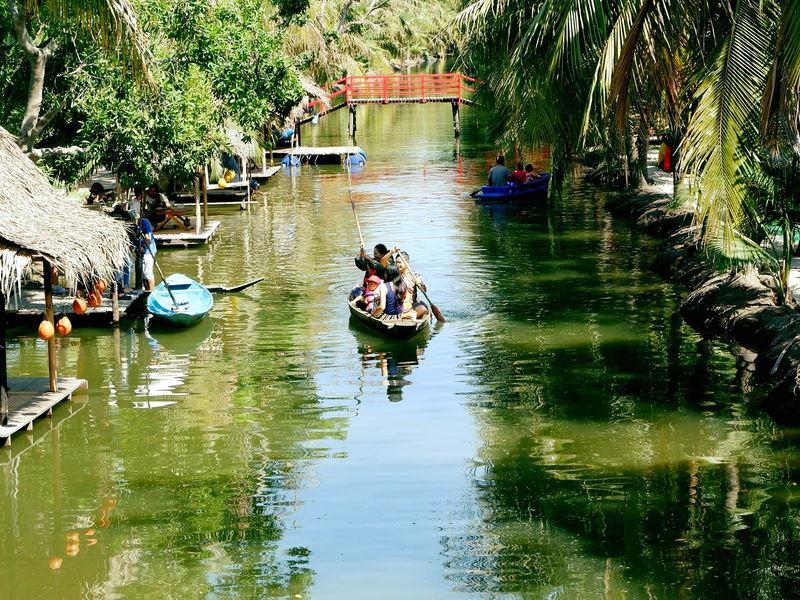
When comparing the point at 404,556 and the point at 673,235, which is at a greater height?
the point at 673,235

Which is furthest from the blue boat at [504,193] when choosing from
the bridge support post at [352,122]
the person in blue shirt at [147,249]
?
the bridge support post at [352,122]

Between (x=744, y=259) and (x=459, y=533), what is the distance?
31.7ft

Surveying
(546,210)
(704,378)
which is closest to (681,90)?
(704,378)

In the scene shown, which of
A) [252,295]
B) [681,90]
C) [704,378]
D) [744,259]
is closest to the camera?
[681,90]

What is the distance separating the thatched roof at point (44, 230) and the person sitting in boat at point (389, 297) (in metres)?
5.07

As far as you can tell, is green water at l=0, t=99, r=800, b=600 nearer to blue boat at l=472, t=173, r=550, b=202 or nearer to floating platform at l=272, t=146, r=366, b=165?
blue boat at l=472, t=173, r=550, b=202

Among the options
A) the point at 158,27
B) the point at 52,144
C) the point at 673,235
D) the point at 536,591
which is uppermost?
the point at 158,27

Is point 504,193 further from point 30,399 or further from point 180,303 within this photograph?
point 30,399

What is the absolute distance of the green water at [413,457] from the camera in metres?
11.5

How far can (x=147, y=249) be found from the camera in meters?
22.5

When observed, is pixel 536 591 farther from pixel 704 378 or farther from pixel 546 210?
pixel 546 210

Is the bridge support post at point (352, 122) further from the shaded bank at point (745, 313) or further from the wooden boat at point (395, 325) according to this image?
the wooden boat at point (395, 325)

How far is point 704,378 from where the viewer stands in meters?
17.9

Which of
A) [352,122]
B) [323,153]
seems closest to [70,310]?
[323,153]
